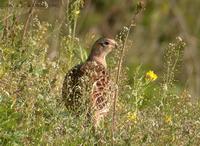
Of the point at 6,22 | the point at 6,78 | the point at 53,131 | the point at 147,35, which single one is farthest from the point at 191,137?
the point at 147,35

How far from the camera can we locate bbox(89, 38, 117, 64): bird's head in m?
10.2

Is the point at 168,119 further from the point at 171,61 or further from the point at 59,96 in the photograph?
the point at 59,96

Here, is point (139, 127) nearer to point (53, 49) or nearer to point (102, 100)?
point (102, 100)

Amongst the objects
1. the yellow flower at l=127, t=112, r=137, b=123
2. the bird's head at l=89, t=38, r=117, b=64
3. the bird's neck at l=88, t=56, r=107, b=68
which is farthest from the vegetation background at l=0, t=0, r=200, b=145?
the bird's head at l=89, t=38, r=117, b=64

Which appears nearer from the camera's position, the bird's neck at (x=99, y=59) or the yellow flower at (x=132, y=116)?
the yellow flower at (x=132, y=116)

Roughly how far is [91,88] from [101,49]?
3.02 m

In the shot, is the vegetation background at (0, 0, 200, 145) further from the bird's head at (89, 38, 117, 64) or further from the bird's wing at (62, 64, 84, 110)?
the bird's head at (89, 38, 117, 64)

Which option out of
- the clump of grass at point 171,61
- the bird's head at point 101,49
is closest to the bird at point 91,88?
the bird's head at point 101,49

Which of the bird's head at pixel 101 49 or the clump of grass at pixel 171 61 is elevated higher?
the bird's head at pixel 101 49

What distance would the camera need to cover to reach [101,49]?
10320 mm

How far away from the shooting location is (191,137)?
7.36 metres

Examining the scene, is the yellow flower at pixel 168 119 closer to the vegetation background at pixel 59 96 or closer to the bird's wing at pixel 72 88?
the vegetation background at pixel 59 96

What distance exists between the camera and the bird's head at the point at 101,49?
1022 centimetres

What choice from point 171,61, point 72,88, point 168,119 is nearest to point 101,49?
point 72,88
